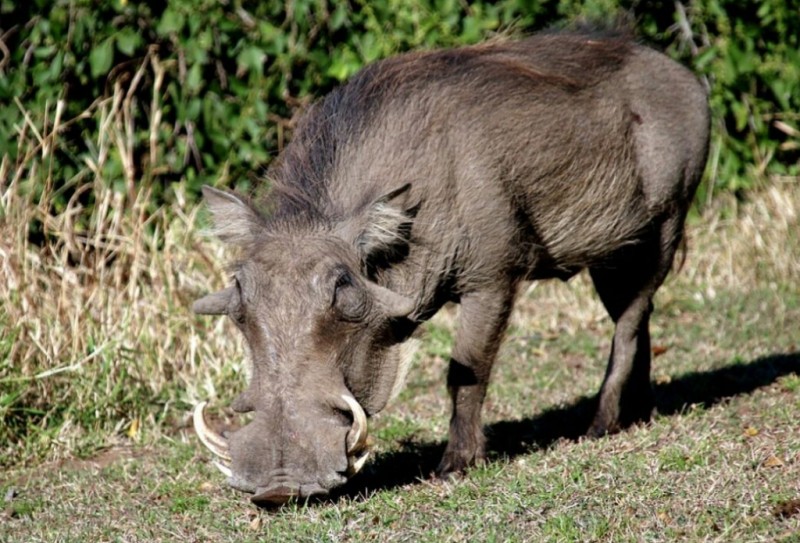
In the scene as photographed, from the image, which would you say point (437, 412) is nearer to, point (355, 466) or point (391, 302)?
point (391, 302)

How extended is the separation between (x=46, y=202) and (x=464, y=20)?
3040 millimetres

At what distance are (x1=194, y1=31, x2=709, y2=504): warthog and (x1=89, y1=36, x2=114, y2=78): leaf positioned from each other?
294 cm

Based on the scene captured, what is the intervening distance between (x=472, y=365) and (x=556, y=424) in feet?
3.39

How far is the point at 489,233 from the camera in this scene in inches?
188

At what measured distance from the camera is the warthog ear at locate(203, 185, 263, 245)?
15.2ft

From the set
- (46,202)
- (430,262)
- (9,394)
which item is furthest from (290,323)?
(46,202)

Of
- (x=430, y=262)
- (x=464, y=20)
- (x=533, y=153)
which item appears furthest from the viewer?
(x=464, y=20)

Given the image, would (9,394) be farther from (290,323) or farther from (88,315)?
(290,323)

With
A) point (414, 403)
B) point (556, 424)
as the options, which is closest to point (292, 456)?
point (556, 424)

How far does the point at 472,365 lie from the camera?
4.86 m

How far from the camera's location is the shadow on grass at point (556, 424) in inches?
193

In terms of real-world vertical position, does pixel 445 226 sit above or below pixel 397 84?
below

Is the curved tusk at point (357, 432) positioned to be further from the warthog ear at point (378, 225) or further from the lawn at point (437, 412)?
the warthog ear at point (378, 225)

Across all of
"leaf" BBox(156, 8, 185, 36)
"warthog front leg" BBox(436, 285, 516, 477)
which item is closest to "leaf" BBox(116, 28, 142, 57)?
"leaf" BBox(156, 8, 185, 36)
